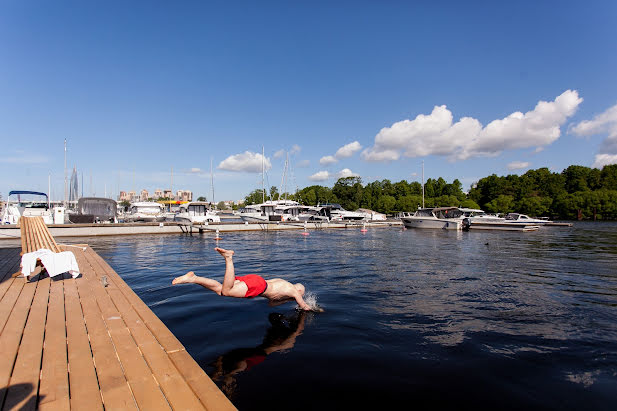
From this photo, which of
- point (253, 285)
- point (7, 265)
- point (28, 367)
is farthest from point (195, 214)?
point (28, 367)

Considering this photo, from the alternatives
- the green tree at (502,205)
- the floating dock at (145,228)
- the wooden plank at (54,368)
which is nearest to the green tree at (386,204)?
the green tree at (502,205)

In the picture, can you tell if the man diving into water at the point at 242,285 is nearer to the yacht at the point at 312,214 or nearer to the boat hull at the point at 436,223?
the yacht at the point at 312,214

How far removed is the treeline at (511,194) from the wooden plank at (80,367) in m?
103

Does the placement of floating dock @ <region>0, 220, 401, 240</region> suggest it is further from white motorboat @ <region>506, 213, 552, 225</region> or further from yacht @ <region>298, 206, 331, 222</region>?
white motorboat @ <region>506, 213, 552, 225</region>

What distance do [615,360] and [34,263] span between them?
12213 millimetres

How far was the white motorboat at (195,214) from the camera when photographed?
1491 inches

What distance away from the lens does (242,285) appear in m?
5.93

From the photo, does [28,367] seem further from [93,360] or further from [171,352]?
[171,352]

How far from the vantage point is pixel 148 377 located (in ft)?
10.7

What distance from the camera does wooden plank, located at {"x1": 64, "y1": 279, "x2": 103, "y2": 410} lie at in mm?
2861

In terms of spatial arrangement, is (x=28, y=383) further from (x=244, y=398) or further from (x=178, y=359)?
(x=244, y=398)

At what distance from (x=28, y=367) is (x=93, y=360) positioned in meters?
0.61

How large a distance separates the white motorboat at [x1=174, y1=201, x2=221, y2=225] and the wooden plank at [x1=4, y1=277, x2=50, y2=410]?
33.5 metres

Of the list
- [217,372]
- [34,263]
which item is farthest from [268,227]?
[217,372]
